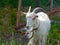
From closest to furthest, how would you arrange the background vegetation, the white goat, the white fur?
the white goat, the white fur, the background vegetation

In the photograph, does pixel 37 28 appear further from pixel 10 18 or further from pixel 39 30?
pixel 10 18

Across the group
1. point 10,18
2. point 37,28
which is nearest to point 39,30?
point 37,28

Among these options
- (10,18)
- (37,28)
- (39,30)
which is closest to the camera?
(37,28)

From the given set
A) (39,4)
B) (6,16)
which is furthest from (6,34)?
(39,4)

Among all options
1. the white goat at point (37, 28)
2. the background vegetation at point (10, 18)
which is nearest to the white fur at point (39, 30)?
the white goat at point (37, 28)

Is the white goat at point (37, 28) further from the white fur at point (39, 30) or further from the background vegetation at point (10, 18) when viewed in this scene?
the background vegetation at point (10, 18)

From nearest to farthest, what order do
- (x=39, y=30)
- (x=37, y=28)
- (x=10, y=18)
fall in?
(x=37, y=28) < (x=39, y=30) < (x=10, y=18)

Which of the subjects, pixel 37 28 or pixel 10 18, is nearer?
pixel 37 28

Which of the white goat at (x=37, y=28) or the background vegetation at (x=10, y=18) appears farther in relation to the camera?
the background vegetation at (x=10, y=18)

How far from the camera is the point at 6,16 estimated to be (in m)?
10.2

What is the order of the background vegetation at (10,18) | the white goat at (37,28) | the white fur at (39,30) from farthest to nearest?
the background vegetation at (10,18), the white fur at (39,30), the white goat at (37,28)

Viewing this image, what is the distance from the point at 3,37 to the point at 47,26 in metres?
1.14

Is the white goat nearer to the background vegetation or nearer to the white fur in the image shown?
the white fur

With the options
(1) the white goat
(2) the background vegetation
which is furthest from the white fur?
(2) the background vegetation
